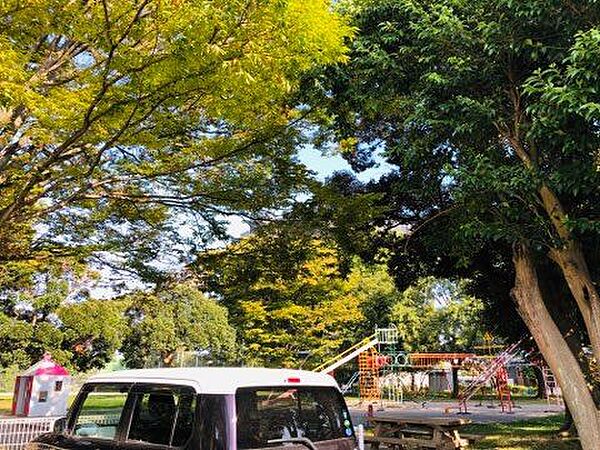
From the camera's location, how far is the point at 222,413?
3723mm

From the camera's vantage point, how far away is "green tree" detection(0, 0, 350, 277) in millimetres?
6293

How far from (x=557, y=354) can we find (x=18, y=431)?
9.40 meters

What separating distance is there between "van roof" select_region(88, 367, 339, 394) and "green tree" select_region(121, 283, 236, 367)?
2509 centimetres

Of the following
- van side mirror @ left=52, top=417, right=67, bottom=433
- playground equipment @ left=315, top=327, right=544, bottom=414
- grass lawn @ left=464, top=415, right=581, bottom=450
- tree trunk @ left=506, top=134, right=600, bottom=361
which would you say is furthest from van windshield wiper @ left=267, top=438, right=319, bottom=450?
playground equipment @ left=315, top=327, right=544, bottom=414

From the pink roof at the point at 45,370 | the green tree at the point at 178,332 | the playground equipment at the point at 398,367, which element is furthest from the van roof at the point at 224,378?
the green tree at the point at 178,332

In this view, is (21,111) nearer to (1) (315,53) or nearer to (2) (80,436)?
(1) (315,53)

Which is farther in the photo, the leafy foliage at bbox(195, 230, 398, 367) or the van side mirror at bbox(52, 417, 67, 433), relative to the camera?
the leafy foliage at bbox(195, 230, 398, 367)

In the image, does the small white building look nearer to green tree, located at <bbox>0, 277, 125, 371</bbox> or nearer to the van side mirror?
green tree, located at <bbox>0, 277, 125, 371</bbox>

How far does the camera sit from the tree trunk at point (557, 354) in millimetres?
8477

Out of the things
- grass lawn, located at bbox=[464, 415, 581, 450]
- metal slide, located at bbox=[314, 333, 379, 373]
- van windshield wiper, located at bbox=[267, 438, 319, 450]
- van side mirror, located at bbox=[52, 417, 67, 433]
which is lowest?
grass lawn, located at bbox=[464, 415, 581, 450]

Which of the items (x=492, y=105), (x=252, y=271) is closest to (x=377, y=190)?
(x=252, y=271)

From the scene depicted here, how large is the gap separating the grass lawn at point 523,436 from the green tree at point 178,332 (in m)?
17.7

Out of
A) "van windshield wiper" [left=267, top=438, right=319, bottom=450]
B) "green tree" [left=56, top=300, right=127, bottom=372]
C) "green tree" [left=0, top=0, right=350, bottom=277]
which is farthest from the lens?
"green tree" [left=56, top=300, right=127, bottom=372]

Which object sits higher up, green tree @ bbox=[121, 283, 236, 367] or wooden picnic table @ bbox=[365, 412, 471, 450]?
green tree @ bbox=[121, 283, 236, 367]
